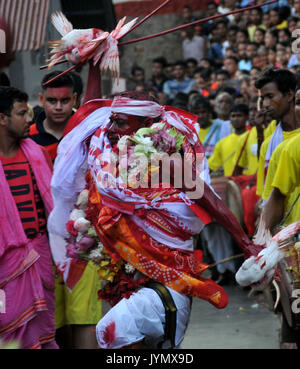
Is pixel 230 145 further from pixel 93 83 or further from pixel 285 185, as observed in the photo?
pixel 93 83

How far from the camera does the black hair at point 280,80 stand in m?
5.71

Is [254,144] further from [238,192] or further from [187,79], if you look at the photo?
[187,79]

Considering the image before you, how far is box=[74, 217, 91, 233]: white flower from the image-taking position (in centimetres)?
417

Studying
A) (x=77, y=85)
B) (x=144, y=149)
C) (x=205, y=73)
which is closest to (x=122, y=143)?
(x=144, y=149)

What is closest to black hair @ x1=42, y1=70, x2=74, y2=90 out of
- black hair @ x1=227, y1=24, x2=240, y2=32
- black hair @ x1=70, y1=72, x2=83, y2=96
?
black hair @ x1=70, y1=72, x2=83, y2=96

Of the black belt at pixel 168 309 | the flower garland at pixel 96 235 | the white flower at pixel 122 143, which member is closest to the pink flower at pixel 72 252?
the flower garland at pixel 96 235

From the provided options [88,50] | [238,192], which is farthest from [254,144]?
[88,50]

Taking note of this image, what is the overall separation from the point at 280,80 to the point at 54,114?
1.80m

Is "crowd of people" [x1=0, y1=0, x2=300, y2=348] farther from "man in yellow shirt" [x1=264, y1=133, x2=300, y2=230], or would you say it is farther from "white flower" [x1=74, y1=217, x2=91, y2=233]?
"white flower" [x1=74, y1=217, x2=91, y2=233]

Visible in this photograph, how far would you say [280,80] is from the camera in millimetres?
5723

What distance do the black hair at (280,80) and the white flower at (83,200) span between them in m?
2.17

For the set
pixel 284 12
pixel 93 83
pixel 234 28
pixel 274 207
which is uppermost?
pixel 284 12

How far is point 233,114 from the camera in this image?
890 centimetres

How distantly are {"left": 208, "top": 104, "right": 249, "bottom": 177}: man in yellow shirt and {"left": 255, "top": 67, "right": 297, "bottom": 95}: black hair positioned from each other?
2.85 m
